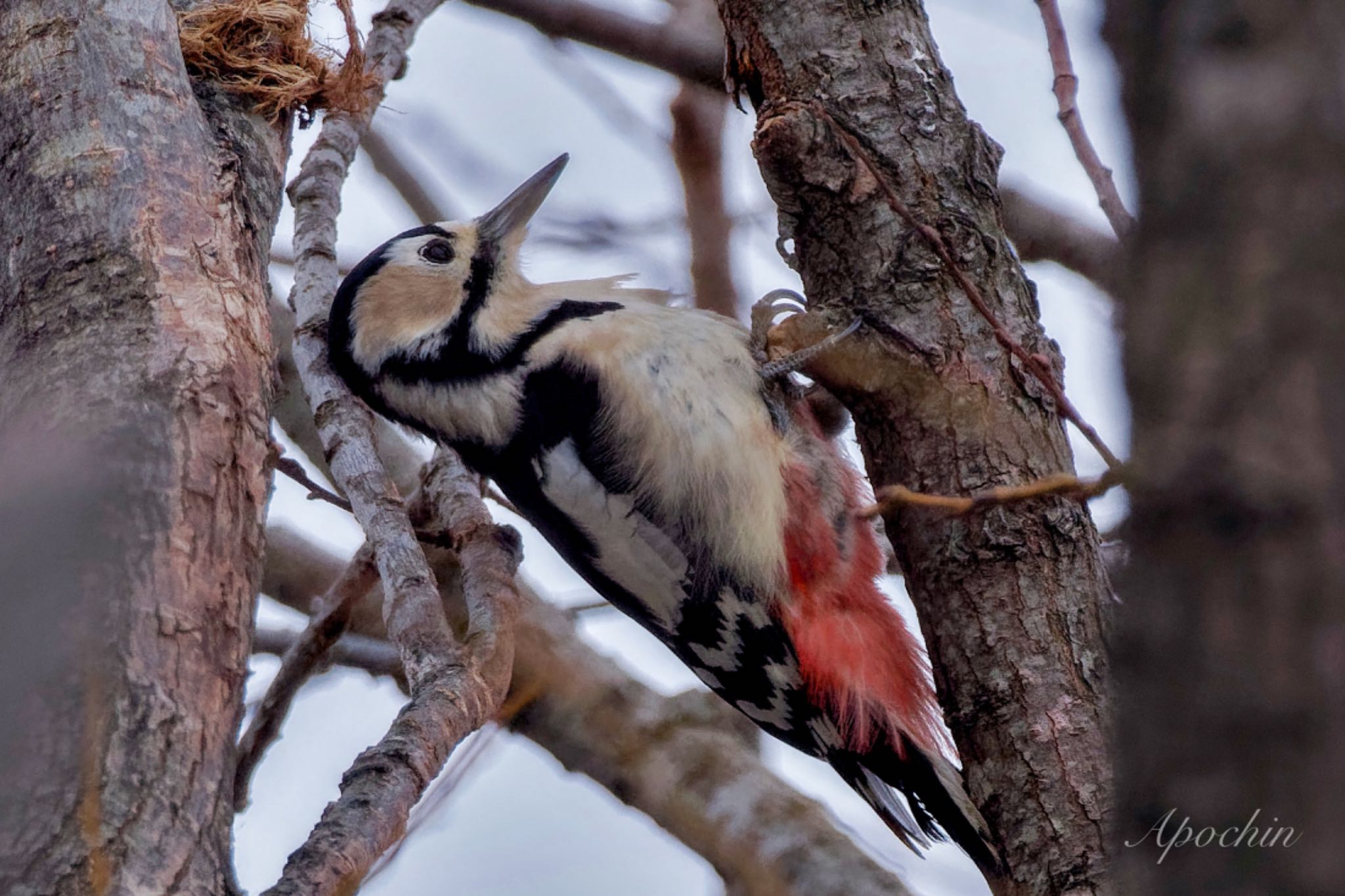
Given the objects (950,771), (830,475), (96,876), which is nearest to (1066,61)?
(830,475)

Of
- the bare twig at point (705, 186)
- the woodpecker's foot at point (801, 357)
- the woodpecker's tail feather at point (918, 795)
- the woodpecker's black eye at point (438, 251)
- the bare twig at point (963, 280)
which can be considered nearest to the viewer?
the bare twig at point (963, 280)

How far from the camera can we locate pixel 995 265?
2.63m

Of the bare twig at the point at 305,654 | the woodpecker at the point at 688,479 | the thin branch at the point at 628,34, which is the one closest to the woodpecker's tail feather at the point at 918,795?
the woodpecker at the point at 688,479

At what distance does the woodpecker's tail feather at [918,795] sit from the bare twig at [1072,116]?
115cm

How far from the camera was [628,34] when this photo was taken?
4320 mm

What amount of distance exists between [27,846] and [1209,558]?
1417 millimetres

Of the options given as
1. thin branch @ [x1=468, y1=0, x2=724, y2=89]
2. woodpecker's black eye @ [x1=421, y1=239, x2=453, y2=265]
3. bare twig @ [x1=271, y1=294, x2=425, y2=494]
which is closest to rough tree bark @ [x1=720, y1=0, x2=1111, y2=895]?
woodpecker's black eye @ [x1=421, y1=239, x2=453, y2=265]

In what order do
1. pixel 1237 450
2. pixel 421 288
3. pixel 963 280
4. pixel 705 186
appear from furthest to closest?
1. pixel 705 186
2. pixel 421 288
3. pixel 963 280
4. pixel 1237 450

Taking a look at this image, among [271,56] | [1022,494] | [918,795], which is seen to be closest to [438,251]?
[271,56]

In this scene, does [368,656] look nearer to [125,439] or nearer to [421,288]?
[421,288]

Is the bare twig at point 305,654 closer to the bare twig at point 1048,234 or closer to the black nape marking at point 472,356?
the black nape marking at point 472,356

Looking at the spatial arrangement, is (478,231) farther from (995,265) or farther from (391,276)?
(995,265)

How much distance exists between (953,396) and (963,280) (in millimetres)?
278

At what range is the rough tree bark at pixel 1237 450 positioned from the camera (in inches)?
32.4
